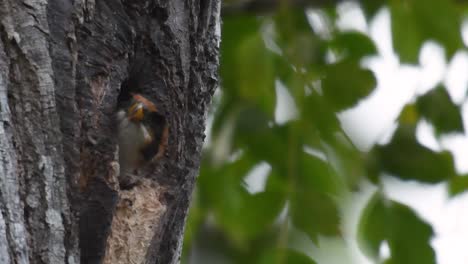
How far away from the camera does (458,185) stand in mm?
2736

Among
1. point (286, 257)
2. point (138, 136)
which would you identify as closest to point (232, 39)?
point (286, 257)

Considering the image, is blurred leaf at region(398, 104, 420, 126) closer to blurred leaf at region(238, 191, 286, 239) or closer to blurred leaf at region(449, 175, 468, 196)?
blurred leaf at region(449, 175, 468, 196)

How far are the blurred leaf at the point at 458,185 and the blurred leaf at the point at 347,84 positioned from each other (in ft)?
1.64

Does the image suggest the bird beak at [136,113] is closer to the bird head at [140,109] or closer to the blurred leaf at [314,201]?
the bird head at [140,109]

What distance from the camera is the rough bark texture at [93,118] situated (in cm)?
131

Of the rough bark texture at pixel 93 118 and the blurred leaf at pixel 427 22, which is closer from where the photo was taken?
the rough bark texture at pixel 93 118

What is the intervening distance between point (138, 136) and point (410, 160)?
3.48ft

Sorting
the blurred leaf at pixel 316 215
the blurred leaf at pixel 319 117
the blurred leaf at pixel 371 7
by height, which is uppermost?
the blurred leaf at pixel 371 7

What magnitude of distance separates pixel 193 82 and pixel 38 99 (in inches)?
12.1

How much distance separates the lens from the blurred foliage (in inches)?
89.5

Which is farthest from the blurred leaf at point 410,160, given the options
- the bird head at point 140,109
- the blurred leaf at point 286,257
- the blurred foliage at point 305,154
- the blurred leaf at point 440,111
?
the bird head at point 140,109

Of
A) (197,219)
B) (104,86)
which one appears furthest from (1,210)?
(197,219)

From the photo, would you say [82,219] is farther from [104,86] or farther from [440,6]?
[440,6]

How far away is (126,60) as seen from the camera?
1.50 m
